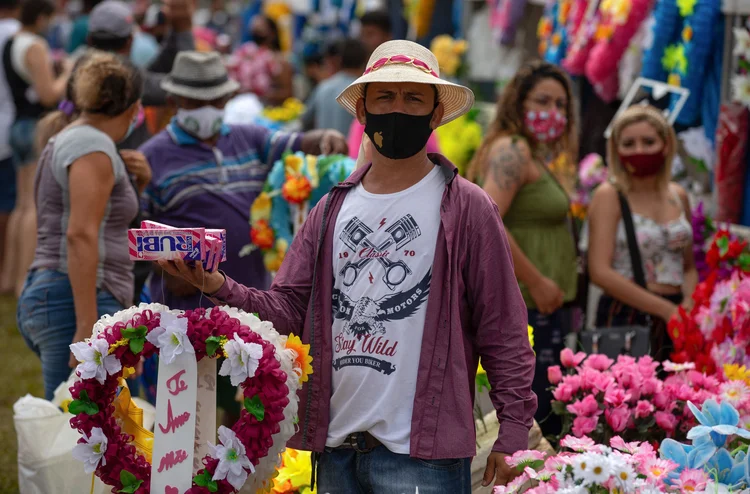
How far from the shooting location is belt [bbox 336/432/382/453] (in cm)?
261

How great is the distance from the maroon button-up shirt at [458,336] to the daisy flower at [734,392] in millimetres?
1059

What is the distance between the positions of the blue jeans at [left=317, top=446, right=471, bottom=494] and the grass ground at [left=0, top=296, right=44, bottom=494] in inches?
99.9

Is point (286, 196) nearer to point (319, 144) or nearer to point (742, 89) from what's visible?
point (319, 144)

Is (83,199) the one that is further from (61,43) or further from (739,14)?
(61,43)

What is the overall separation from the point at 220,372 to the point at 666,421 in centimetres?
171

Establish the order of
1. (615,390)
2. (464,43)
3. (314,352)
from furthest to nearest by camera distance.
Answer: (464,43)
(615,390)
(314,352)

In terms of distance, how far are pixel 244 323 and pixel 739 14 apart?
3.42 meters

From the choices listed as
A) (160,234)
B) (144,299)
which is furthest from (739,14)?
(160,234)

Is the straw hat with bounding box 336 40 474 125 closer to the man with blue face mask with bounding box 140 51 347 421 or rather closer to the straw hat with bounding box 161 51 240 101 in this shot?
the man with blue face mask with bounding box 140 51 347 421

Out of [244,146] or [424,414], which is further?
[244,146]

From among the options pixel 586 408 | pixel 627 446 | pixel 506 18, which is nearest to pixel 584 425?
pixel 586 408

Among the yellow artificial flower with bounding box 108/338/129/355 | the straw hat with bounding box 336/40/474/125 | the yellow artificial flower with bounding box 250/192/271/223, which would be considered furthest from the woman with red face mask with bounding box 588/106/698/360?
the yellow artificial flower with bounding box 108/338/129/355

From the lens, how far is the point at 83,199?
3.72 metres

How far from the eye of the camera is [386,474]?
2.57m
